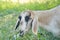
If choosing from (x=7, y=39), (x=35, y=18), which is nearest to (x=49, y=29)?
(x=35, y=18)

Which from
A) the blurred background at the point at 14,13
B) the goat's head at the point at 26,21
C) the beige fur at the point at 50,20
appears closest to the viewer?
the goat's head at the point at 26,21

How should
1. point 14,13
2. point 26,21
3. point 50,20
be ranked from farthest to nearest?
point 14,13 < point 50,20 < point 26,21

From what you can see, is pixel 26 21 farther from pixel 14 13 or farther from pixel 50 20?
pixel 14 13

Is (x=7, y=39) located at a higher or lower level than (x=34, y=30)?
lower

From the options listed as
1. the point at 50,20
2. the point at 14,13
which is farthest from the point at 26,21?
the point at 14,13

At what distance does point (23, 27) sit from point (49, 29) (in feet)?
1.43

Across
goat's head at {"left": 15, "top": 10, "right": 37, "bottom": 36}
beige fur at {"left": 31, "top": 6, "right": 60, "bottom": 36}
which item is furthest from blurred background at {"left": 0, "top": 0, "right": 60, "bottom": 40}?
goat's head at {"left": 15, "top": 10, "right": 37, "bottom": 36}

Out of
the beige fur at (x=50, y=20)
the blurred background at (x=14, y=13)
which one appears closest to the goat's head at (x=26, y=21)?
the beige fur at (x=50, y=20)

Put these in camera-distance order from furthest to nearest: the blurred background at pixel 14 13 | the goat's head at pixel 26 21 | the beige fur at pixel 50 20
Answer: the blurred background at pixel 14 13
the beige fur at pixel 50 20
the goat's head at pixel 26 21

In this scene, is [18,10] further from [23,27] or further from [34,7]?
[23,27]

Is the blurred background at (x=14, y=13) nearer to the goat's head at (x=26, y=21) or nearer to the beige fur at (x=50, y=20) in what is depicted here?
the beige fur at (x=50, y=20)

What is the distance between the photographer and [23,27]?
3.80 meters

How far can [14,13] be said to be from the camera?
5.21 meters

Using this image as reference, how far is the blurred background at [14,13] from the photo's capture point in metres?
4.34
